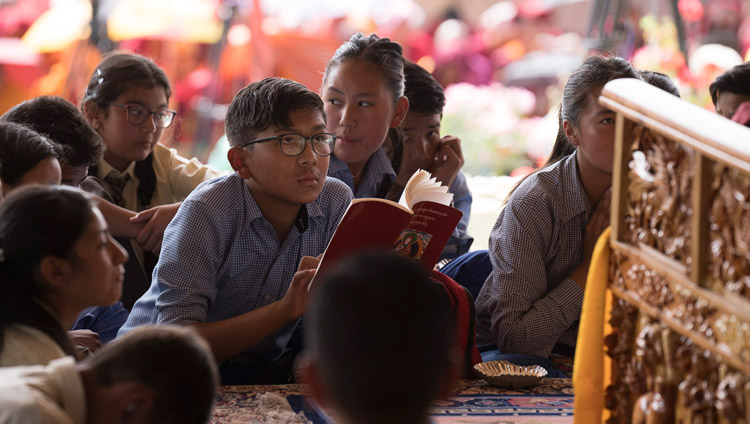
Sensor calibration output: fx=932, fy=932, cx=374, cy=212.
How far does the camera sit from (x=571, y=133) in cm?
273

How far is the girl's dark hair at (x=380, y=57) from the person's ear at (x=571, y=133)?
672 millimetres

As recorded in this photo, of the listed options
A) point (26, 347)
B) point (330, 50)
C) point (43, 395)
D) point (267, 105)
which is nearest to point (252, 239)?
point (267, 105)

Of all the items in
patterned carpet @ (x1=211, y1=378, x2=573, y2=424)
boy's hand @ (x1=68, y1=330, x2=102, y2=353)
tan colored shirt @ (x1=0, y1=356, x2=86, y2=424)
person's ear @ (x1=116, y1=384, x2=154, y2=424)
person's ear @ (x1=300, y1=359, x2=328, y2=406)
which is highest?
person's ear @ (x1=300, y1=359, x2=328, y2=406)

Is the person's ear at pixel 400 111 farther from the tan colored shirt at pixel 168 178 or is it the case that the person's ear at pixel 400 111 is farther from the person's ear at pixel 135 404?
the person's ear at pixel 135 404

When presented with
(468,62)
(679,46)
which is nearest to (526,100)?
(468,62)

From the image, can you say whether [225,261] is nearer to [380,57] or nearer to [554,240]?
[554,240]

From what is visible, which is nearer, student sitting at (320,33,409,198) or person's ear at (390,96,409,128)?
student sitting at (320,33,409,198)

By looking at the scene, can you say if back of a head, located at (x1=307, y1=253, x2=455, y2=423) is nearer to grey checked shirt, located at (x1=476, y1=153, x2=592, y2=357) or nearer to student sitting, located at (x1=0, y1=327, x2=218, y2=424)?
student sitting, located at (x1=0, y1=327, x2=218, y2=424)

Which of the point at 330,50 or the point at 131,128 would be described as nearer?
the point at 131,128

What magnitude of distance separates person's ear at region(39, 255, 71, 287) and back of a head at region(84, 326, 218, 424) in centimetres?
25

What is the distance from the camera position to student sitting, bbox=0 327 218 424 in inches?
55.1

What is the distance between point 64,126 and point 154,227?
0.39 m

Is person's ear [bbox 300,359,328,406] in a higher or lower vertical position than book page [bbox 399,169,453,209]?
lower

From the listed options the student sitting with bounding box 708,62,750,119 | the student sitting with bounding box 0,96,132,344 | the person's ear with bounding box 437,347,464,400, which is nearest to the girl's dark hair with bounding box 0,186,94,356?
the person's ear with bounding box 437,347,464,400
